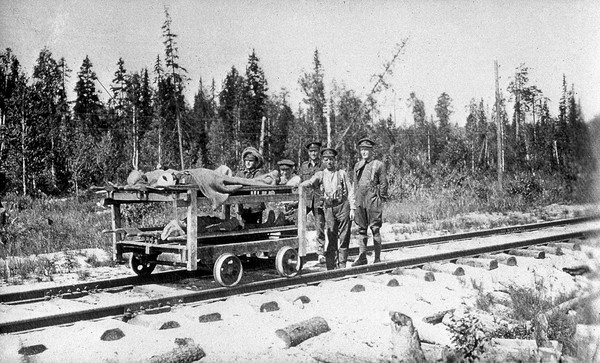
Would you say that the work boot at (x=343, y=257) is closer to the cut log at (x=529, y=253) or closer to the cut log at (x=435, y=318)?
the cut log at (x=529, y=253)

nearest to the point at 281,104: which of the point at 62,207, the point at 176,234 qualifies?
the point at 62,207

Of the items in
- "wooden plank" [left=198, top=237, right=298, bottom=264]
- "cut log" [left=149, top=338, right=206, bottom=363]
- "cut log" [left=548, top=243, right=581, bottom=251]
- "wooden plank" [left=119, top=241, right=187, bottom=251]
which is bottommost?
"cut log" [left=149, top=338, right=206, bottom=363]

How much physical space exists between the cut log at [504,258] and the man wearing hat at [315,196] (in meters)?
2.78

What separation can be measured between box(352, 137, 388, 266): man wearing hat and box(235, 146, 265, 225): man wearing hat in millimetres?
1740

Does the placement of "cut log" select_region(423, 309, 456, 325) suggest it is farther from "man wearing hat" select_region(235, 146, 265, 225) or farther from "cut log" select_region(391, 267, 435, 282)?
"man wearing hat" select_region(235, 146, 265, 225)

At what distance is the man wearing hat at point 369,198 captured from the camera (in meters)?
8.59

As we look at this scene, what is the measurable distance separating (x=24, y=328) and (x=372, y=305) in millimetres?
3473

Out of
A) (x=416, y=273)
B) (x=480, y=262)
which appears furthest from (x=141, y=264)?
(x=480, y=262)

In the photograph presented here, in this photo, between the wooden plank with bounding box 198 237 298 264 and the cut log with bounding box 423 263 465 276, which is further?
the cut log with bounding box 423 263 465 276

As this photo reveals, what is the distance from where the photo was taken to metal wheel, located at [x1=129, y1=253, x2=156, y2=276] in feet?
23.3

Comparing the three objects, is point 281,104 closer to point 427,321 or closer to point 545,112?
point 545,112

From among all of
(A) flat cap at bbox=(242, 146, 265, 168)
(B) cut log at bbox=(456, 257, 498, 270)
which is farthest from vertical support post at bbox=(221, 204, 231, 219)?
(B) cut log at bbox=(456, 257, 498, 270)

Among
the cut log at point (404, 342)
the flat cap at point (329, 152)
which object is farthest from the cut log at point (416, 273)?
the cut log at point (404, 342)

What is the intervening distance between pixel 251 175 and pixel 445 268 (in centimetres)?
324
